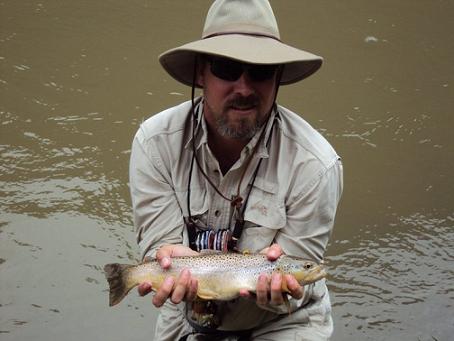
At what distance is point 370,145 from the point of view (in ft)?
21.0

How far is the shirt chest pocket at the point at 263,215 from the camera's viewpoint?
2.99 metres

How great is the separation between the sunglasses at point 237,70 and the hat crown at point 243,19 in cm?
20

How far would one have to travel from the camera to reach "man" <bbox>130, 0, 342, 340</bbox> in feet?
9.49

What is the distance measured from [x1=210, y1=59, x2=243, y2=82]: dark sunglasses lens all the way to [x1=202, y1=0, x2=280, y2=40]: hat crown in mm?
203

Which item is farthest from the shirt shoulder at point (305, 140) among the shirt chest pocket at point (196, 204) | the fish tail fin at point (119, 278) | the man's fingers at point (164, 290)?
the fish tail fin at point (119, 278)

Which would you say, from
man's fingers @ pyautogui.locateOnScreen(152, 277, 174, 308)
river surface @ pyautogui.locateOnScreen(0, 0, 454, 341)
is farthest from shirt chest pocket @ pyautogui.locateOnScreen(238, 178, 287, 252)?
river surface @ pyautogui.locateOnScreen(0, 0, 454, 341)

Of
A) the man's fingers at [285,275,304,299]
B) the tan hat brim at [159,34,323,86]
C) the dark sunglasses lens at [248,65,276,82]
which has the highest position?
the tan hat brim at [159,34,323,86]

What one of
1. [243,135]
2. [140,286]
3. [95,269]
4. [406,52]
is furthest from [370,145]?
[140,286]

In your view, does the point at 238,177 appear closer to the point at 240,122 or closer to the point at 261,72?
the point at 240,122

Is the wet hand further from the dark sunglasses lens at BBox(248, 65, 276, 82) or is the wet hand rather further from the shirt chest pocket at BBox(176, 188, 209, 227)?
the dark sunglasses lens at BBox(248, 65, 276, 82)

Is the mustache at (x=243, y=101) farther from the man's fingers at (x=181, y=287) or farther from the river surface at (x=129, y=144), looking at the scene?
the river surface at (x=129, y=144)

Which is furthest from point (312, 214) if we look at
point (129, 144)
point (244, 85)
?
point (129, 144)

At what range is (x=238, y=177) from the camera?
3045mm

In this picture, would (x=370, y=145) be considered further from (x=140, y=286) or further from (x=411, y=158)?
(x=140, y=286)
